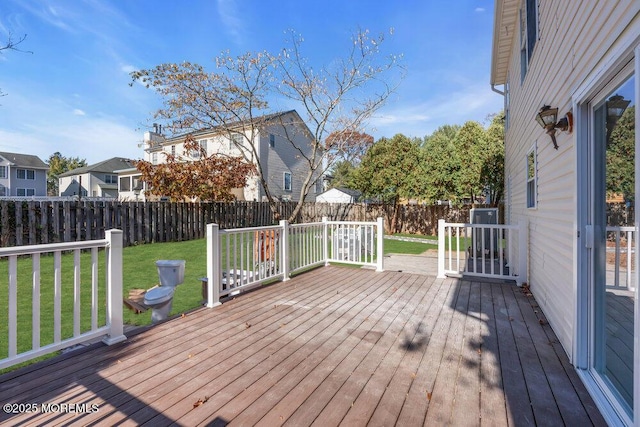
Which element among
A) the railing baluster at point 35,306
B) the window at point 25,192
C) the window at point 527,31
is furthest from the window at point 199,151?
the window at point 25,192

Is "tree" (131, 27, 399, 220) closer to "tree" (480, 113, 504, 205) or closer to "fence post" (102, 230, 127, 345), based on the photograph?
"tree" (480, 113, 504, 205)

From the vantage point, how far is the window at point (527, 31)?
433cm

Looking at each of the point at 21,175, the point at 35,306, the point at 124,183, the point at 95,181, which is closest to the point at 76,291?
the point at 35,306

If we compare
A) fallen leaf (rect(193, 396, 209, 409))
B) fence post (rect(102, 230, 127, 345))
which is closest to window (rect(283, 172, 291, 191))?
fence post (rect(102, 230, 127, 345))

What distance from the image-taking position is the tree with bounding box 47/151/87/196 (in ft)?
159

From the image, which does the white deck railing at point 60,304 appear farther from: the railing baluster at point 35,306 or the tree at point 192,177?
the tree at point 192,177

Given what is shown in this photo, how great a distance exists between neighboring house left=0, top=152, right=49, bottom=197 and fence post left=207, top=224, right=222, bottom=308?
113 feet

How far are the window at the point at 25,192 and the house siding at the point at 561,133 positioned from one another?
129 ft

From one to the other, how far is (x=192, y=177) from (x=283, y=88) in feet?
16.8

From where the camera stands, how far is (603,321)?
208 cm

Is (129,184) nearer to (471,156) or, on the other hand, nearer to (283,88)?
(283,88)

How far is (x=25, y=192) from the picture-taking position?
29.3 meters

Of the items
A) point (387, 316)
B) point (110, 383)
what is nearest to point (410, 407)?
point (387, 316)

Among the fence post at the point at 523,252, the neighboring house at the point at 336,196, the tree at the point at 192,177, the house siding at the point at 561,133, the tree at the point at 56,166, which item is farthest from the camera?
the tree at the point at 56,166
